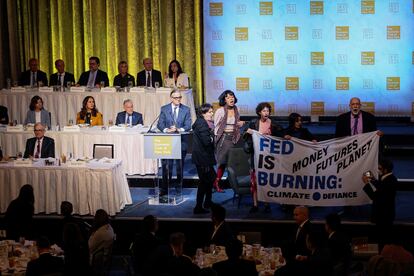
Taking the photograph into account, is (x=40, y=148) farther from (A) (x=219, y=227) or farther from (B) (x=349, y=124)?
(B) (x=349, y=124)

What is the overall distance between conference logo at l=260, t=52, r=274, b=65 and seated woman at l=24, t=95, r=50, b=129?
4.76 meters

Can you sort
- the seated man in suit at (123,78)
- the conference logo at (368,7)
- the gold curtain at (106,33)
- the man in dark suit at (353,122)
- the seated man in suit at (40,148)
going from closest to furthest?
the man in dark suit at (353,122), the seated man in suit at (40,148), the seated man in suit at (123,78), the conference logo at (368,7), the gold curtain at (106,33)

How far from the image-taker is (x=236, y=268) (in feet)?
28.7

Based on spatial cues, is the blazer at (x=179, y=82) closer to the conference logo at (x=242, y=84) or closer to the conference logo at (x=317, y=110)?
the conference logo at (x=242, y=84)

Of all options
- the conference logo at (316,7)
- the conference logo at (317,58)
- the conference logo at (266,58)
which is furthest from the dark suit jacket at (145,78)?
the conference logo at (316,7)

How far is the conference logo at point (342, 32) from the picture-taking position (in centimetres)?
1767

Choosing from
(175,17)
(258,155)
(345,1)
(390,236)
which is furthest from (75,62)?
(390,236)

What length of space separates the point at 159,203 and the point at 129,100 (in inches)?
91.5

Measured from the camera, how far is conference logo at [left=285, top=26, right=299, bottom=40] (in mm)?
17812

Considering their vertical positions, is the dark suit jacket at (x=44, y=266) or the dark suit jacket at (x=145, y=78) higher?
the dark suit jacket at (x=145, y=78)

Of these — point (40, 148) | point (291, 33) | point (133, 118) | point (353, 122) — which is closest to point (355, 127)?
point (353, 122)

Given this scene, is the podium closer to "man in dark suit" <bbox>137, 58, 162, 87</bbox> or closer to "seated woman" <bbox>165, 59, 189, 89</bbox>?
"seated woman" <bbox>165, 59, 189, 89</bbox>

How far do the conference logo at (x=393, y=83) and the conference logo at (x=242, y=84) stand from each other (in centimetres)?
281

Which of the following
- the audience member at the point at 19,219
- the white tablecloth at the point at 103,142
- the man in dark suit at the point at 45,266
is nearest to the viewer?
the man in dark suit at the point at 45,266
